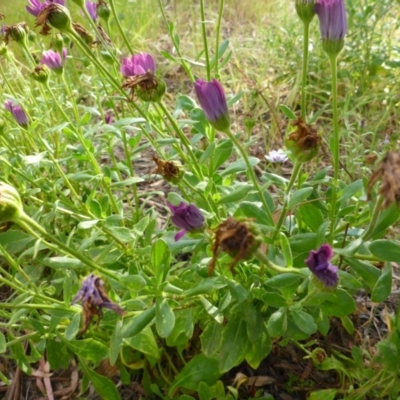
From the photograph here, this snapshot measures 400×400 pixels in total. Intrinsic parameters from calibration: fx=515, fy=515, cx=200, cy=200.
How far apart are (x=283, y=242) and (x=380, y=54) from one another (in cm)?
167

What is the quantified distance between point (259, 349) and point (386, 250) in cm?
36

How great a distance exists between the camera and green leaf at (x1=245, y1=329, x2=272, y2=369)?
1030mm

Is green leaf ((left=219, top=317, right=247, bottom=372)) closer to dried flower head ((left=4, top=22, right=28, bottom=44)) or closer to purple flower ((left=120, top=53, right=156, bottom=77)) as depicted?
purple flower ((left=120, top=53, right=156, bottom=77))

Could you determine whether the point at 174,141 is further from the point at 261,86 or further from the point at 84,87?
the point at 84,87

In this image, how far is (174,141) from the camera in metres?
1.03

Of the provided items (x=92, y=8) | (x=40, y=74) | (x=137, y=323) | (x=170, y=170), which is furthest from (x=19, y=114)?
(x=137, y=323)

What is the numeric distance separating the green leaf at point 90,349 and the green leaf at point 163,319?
0.21 metres

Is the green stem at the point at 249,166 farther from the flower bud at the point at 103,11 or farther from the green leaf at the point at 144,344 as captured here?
the flower bud at the point at 103,11

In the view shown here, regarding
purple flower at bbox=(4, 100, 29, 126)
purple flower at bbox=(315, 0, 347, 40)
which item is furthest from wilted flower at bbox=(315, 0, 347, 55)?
purple flower at bbox=(4, 100, 29, 126)

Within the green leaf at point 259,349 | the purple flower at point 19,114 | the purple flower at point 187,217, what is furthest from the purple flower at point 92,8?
the green leaf at point 259,349

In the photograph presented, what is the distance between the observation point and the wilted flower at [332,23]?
32.4 inches

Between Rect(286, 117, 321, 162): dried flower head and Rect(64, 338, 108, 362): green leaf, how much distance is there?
22.5 inches

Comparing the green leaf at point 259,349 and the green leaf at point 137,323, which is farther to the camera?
the green leaf at point 259,349

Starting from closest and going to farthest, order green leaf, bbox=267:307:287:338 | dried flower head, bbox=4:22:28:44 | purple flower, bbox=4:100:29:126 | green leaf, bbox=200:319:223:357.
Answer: green leaf, bbox=267:307:287:338 < green leaf, bbox=200:319:223:357 < dried flower head, bbox=4:22:28:44 < purple flower, bbox=4:100:29:126
